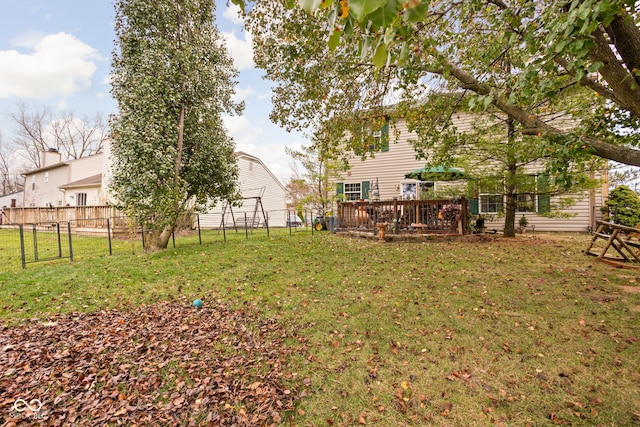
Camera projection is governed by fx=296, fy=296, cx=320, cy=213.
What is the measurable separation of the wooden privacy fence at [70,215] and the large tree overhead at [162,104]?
6.49 meters

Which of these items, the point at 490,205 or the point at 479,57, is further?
the point at 490,205

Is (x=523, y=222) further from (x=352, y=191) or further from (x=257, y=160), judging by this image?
(x=257, y=160)

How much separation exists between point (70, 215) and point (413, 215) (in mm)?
18187

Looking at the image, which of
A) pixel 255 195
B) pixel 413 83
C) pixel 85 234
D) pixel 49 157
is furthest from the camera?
pixel 49 157

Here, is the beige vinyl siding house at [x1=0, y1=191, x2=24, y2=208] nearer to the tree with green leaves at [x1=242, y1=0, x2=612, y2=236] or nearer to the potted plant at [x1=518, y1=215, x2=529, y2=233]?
the tree with green leaves at [x1=242, y1=0, x2=612, y2=236]

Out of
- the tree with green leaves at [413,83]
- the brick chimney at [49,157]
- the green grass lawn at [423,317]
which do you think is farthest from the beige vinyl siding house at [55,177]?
the tree with green leaves at [413,83]

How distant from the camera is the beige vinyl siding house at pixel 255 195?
63.8 feet

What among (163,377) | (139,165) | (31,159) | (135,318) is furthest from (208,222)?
(31,159)

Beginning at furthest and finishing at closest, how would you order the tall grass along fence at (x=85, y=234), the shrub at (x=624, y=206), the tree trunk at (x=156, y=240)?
1. the shrub at (x=624, y=206)
2. the tree trunk at (x=156, y=240)
3. the tall grass along fence at (x=85, y=234)

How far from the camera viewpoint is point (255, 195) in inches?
865

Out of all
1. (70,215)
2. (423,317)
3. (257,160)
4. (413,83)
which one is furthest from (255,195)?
(423,317)

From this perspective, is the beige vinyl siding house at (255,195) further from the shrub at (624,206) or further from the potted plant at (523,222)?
the shrub at (624,206)

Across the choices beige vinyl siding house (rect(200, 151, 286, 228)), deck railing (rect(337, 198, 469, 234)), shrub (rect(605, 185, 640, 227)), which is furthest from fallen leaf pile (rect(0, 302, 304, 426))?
beige vinyl siding house (rect(200, 151, 286, 228))

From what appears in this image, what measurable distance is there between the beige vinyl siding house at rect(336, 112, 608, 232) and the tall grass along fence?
3.02 meters
